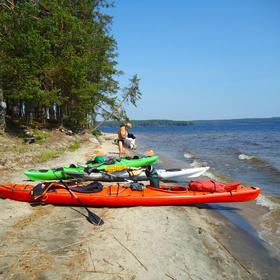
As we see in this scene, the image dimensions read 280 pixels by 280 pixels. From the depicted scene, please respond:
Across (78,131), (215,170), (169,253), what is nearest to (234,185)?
(169,253)

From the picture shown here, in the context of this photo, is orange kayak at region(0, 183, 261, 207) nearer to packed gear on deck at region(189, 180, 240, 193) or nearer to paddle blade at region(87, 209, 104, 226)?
packed gear on deck at region(189, 180, 240, 193)

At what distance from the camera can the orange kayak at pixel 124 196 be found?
8.17 meters

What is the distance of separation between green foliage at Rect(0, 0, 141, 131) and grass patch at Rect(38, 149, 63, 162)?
303 centimetres

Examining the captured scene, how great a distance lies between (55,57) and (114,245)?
1714 centimetres

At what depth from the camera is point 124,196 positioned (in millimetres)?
8203

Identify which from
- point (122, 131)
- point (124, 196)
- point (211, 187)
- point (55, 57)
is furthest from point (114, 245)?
point (55, 57)

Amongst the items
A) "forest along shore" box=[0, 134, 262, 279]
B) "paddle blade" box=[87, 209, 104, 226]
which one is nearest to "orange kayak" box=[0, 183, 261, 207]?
"forest along shore" box=[0, 134, 262, 279]

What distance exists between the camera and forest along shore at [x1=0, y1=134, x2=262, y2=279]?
5.03m

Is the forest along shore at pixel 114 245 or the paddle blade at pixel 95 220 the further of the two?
the paddle blade at pixel 95 220

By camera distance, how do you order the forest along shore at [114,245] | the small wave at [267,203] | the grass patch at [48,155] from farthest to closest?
the grass patch at [48,155] → the small wave at [267,203] → the forest along shore at [114,245]

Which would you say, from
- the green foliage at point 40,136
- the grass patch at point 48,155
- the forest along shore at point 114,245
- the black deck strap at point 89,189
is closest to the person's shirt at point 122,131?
the grass patch at point 48,155

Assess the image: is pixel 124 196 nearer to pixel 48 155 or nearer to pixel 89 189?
pixel 89 189

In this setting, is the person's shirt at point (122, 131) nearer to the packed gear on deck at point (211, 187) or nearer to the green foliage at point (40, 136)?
the green foliage at point (40, 136)

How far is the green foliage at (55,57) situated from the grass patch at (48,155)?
3028 mm
